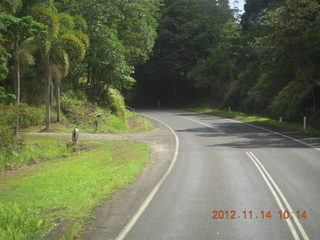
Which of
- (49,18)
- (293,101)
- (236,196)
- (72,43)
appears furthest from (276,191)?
(293,101)

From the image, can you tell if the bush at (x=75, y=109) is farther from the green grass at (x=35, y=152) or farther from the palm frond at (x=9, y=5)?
the palm frond at (x=9, y=5)

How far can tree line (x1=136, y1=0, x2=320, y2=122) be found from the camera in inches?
1281

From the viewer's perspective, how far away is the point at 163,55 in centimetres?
7119

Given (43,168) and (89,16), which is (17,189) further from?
(89,16)

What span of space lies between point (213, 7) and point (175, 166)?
182 feet

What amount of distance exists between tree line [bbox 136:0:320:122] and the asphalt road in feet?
44.1

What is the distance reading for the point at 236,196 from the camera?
11.5 metres

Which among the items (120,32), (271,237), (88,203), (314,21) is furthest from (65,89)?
(271,237)

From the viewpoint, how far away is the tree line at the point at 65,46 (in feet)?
75.8

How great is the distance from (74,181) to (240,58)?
44446mm

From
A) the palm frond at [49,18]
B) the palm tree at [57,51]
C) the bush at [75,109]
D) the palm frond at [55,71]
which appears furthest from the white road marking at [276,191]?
the bush at [75,109]

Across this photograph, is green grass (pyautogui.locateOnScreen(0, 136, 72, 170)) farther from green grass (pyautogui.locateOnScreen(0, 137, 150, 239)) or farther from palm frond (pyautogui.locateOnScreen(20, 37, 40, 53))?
palm frond (pyautogui.locateOnScreen(20, 37, 40, 53))

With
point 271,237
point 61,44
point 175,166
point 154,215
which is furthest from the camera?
point 61,44
